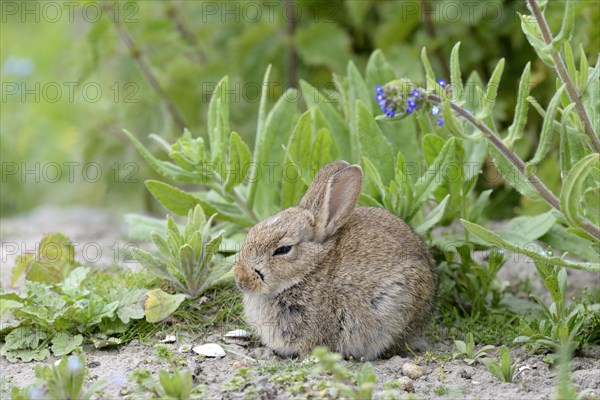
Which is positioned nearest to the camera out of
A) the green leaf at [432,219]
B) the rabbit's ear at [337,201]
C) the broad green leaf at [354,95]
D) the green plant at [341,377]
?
the green plant at [341,377]

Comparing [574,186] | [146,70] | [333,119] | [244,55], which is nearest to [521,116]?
[574,186]

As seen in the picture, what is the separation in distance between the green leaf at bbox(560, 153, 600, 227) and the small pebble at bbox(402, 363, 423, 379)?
39.6 inches

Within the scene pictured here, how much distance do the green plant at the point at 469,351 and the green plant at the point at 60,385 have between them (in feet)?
5.88

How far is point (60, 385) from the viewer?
11.4ft

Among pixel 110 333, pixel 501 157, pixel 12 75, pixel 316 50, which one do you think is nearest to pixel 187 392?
pixel 110 333

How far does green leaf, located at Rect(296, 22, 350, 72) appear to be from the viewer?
275 inches

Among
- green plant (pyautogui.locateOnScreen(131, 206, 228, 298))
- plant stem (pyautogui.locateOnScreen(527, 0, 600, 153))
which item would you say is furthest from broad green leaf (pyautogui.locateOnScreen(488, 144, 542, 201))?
green plant (pyautogui.locateOnScreen(131, 206, 228, 298))

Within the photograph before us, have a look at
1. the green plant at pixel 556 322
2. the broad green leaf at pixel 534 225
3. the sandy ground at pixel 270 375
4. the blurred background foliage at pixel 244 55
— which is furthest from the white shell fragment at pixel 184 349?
the blurred background foliage at pixel 244 55

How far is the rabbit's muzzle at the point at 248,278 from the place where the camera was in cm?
428

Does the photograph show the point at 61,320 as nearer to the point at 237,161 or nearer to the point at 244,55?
the point at 237,161

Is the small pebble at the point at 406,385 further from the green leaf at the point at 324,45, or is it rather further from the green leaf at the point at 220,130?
the green leaf at the point at 324,45

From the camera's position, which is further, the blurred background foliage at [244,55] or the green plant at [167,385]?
the blurred background foliage at [244,55]

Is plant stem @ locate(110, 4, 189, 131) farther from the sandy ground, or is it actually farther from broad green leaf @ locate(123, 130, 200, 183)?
the sandy ground

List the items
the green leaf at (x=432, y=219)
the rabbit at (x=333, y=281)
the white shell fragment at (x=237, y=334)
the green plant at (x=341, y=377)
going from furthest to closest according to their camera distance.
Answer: the green leaf at (x=432, y=219), the white shell fragment at (x=237, y=334), the rabbit at (x=333, y=281), the green plant at (x=341, y=377)
